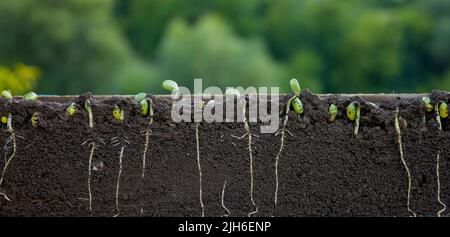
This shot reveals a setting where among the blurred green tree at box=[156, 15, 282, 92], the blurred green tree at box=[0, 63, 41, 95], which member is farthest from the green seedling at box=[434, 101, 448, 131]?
the blurred green tree at box=[156, 15, 282, 92]

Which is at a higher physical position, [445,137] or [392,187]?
[445,137]

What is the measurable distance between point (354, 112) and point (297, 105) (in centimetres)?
14

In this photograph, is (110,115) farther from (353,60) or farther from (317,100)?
(353,60)

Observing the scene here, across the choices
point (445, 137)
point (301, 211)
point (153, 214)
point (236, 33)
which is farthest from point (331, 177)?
point (236, 33)

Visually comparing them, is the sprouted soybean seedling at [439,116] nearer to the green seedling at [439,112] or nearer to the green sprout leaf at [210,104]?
the green seedling at [439,112]

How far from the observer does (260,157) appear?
167 centimetres

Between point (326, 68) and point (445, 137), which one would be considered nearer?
point (445, 137)

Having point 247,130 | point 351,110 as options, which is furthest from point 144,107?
point 351,110

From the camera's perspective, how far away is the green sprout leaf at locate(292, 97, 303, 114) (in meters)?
1.63

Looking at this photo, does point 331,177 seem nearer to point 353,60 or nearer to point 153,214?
point 153,214

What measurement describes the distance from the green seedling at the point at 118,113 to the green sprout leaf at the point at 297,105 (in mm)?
423

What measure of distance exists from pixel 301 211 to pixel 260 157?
0.17 metres

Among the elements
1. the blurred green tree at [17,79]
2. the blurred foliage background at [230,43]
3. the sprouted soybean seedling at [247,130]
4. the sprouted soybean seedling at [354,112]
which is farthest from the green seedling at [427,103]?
the blurred foliage background at [230,43]
